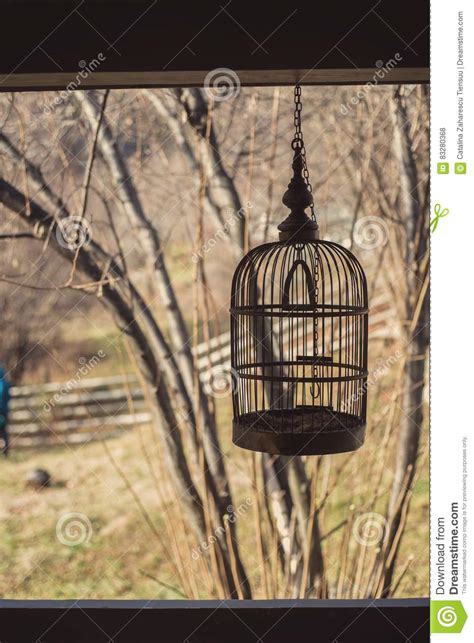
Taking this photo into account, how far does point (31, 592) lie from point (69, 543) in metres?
0.36

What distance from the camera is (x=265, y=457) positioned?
11.4ft

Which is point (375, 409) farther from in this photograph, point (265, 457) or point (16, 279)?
point (16, 279)

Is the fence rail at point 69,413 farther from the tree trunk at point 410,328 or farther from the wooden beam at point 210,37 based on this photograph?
the wooden beam at point 210,37

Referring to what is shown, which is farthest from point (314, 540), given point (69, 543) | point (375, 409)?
point (69, 543)
